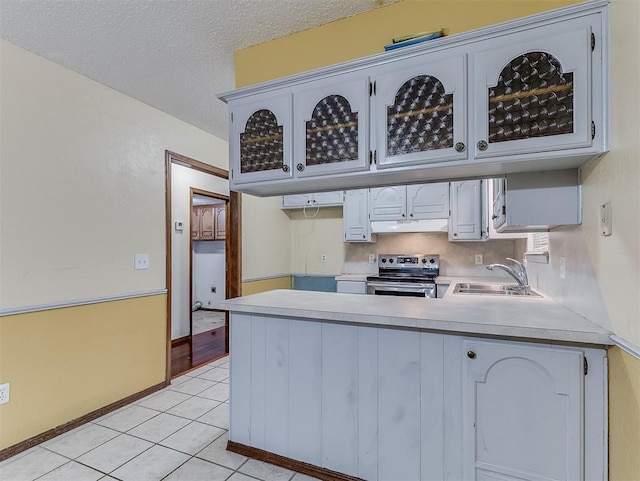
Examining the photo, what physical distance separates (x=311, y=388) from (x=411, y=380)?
21.4 inches

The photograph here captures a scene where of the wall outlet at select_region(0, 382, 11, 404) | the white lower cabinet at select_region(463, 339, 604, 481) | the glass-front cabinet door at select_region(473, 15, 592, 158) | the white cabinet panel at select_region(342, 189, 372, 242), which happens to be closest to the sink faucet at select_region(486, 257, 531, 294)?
the white lower cabinet at select_region(463, 339, 604, 481)

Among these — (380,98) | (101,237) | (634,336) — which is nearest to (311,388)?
(634,336)

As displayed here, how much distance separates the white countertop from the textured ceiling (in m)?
1.62

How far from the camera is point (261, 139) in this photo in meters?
1.94

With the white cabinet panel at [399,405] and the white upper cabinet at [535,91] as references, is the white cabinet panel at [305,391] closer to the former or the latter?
the white cabinet panel at [399,405]

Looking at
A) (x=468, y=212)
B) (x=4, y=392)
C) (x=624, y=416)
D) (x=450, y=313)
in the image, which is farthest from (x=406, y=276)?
(x=4, y=392)

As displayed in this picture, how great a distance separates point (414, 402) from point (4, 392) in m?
2.38

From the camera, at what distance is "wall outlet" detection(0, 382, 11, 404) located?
2004 mm

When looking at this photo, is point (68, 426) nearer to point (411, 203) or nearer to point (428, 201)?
point (411, 203)

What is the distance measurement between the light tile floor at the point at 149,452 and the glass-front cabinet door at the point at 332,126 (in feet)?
5.50

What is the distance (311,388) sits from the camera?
1.80 meters

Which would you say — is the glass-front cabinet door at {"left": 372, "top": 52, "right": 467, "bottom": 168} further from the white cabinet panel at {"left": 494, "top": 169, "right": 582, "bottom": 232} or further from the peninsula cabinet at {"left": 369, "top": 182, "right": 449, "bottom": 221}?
the peninsula cabinet at {"left": 369, "top": 182, "right": 449, "bottom": 221}

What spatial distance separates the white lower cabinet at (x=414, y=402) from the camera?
1.32m

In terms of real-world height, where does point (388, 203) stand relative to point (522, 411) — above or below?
above
